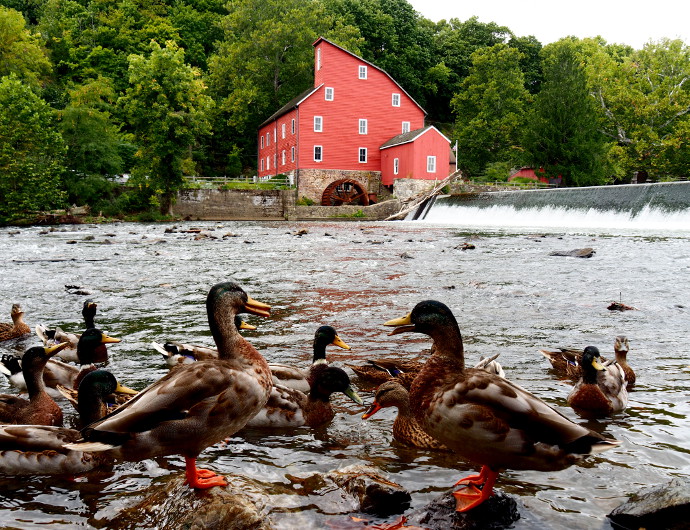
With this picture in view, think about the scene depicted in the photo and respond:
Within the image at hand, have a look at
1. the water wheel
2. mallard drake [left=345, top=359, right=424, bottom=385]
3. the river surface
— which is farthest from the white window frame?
mallard drake [left=345, top=359, right=424, bottom=385]

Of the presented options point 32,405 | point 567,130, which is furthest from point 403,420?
point 567,130

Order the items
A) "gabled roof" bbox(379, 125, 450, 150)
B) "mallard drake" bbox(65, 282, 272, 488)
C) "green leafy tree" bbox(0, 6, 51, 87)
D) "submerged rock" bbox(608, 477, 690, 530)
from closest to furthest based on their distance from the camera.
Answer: "submerged rock" bbox(608, 477, 690, 530) → "mallard drake" bbox(65, 282, 272, 488) → "green leafy tree" bbox(0, 6, 51, 87) → "gabled roof" bbox(379, 125, 450, 150)

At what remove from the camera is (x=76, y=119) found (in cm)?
4125

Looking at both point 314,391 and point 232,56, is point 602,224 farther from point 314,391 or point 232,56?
point 232,56

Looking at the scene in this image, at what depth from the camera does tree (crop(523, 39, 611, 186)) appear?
54.0m

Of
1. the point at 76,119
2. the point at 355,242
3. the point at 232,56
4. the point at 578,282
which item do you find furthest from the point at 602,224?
the point at 232,56

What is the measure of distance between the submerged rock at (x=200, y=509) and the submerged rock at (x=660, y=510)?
6.08 ft

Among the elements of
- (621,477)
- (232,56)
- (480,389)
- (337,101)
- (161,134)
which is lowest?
(621,477)

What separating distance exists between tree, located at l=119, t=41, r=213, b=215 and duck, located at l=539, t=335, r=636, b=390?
40035 millimetres

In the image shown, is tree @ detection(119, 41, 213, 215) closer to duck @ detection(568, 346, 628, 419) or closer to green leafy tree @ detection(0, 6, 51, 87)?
green leafy tree @ detection(0, 6, 51, 87)

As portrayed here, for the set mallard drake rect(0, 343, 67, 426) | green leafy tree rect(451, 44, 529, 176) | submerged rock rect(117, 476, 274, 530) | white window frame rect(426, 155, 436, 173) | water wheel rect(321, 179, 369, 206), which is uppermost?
green leafy tree rect(451, 44, 529, 176)

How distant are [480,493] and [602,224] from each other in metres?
31.3

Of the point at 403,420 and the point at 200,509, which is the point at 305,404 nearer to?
the point at 403,420

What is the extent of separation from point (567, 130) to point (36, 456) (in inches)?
2295
